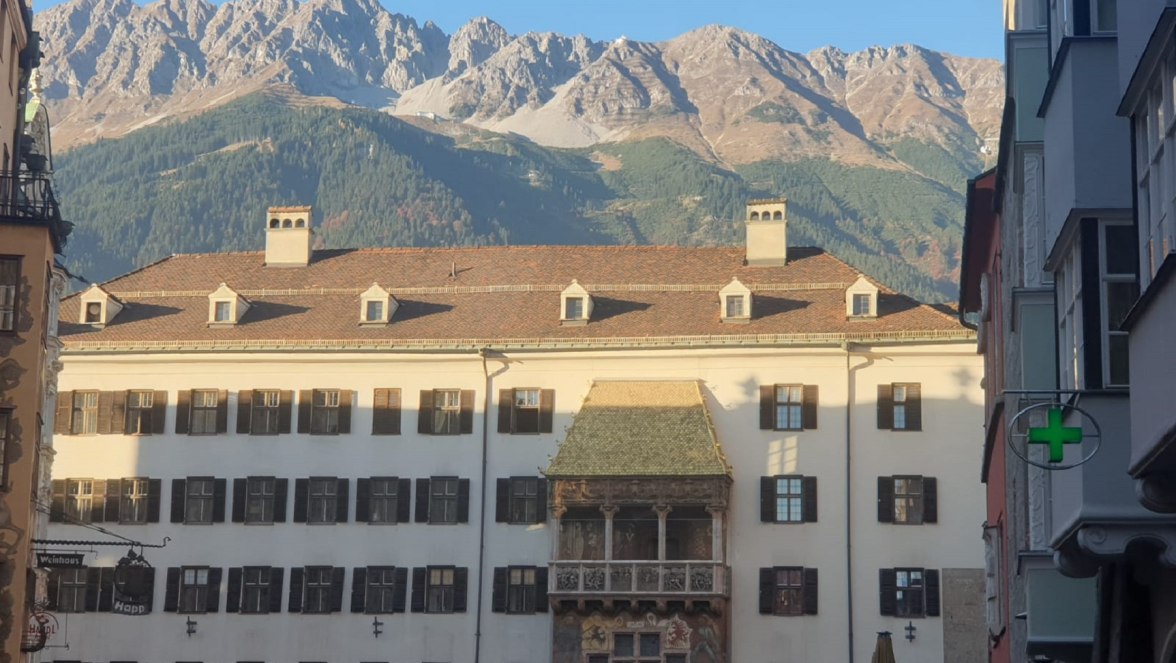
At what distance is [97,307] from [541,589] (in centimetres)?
1976

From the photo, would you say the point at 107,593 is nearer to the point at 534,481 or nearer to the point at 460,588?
the point at 460,588

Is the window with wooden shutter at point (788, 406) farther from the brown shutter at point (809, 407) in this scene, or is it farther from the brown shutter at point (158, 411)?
the brown shutter at point (158, 411)

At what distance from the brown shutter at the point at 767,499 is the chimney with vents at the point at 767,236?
34.1ft

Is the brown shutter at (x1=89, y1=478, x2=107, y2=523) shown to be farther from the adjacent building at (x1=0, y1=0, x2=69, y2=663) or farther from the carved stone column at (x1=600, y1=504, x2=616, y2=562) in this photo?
the adjacent building at (x1=0, y1=0, x2=69, y2=663)

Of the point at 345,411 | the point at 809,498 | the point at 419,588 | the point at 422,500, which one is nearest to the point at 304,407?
the point at 345,411

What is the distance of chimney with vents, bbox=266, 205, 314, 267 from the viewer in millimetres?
72562

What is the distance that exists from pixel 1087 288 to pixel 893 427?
1721 inches

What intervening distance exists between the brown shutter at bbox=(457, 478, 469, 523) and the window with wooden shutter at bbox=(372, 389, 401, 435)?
9.89 feet

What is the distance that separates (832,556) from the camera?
202 ft

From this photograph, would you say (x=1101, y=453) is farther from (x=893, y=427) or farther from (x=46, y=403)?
(x=893, y=427)

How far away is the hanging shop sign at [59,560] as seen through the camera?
145 ft

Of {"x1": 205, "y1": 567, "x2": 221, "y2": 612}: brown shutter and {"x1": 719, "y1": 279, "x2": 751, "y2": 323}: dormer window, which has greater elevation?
{"x1": 719, "y1": 279, "x2": 751, "y2": 323}: dormer window

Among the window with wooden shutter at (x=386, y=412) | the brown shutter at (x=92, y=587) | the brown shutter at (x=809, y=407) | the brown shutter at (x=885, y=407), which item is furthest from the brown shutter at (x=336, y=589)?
the brown shutter at (x=885, y=407)

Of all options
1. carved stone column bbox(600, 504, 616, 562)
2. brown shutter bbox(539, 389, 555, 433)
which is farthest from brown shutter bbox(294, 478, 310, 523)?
carved stone column bbox(600, 504, 616, 562)
